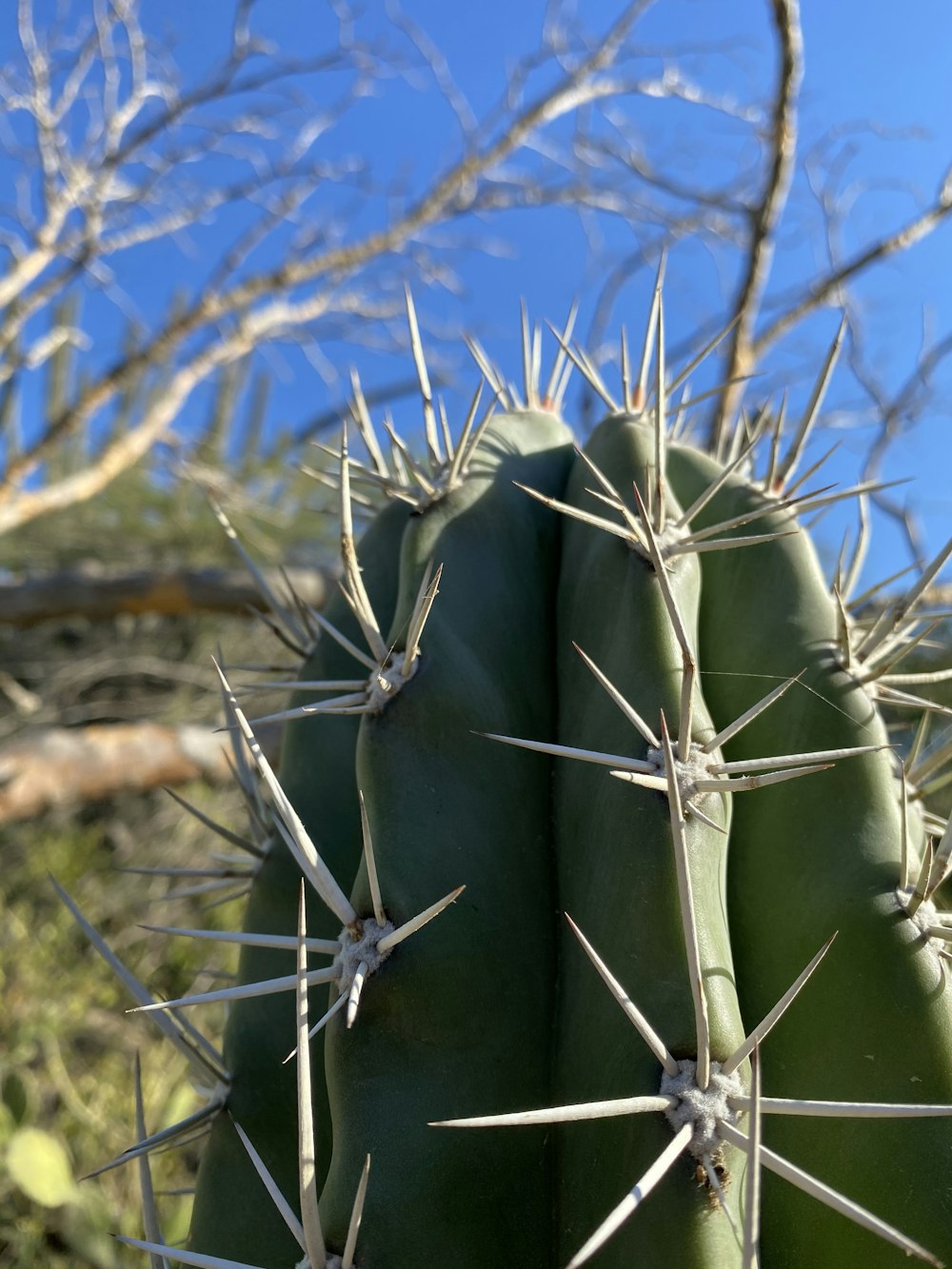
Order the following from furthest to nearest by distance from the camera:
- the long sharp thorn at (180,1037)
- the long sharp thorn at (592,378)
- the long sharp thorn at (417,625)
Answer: the long sharp thorn at (592,378), the long sharp thorn at (180,1037), the long sharp thorn at (417,625)

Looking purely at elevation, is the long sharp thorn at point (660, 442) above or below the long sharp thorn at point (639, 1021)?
above

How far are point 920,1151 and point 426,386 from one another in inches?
26.8

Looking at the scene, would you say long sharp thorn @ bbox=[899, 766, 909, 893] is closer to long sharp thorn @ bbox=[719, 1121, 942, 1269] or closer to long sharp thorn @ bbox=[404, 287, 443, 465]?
long sharp thorn @ bbox=[719, 1121, 942, 1269]

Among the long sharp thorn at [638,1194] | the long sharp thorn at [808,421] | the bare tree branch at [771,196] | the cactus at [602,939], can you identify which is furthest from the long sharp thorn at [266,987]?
the bare tree branch at [771,196]

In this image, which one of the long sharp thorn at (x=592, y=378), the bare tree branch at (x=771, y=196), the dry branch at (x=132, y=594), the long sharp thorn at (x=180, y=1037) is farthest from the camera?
the dry branch at (x=132, y=594)

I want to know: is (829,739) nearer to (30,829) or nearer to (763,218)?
(763,218)

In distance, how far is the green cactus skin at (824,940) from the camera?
54cm

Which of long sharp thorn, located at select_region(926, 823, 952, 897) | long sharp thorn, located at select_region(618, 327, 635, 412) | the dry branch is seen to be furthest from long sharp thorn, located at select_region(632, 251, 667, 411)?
the dry branch

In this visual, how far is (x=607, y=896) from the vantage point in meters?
0.58

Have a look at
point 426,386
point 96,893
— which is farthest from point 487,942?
point 96,893

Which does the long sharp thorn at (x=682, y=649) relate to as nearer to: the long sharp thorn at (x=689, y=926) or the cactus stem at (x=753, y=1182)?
the long sharp thorn at (x=689, y=926)

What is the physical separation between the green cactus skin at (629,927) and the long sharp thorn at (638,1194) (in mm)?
23

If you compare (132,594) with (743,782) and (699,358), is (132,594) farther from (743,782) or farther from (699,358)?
(743,782)

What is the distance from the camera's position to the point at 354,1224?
48cm
